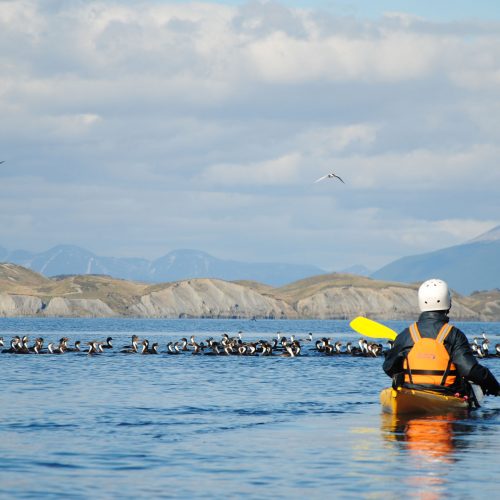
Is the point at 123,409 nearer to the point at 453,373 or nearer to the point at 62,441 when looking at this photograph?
the point at 62,441

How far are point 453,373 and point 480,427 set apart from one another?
5.24 feet

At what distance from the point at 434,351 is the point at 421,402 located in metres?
1.77

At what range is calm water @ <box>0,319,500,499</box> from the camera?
60.4 feet

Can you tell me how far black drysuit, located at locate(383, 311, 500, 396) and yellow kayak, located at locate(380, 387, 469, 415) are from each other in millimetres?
837

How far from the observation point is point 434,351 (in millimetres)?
25359

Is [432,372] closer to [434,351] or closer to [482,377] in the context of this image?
[434,351]

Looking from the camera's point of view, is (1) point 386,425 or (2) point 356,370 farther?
(2) point 356,370

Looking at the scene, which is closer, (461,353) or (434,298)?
(461,353)

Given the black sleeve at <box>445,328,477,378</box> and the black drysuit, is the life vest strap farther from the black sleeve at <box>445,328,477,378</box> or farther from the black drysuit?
the black sleeve at <box>445,328,477,378</box>

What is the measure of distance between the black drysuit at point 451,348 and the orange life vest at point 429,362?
0.12 m

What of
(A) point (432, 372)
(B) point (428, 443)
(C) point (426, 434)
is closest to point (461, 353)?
(A) point (432, 372)

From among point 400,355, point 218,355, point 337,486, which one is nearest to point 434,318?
point 400,355

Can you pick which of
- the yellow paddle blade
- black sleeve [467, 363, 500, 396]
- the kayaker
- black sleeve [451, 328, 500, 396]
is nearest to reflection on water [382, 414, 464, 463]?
the kayaker

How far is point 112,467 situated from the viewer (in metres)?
20.5
